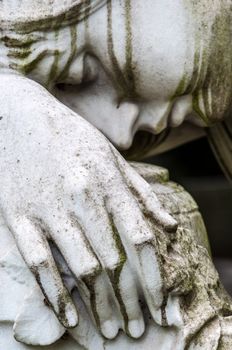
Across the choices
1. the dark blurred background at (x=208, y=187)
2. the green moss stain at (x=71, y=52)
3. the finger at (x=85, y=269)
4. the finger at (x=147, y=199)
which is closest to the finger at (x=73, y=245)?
the finger at (x=85, y=269)

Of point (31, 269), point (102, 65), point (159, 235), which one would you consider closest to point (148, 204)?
point (159, 235)

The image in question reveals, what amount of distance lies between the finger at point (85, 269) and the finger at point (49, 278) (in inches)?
0.9

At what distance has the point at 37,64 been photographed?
1.46m

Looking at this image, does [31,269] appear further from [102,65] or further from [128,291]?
[102,65]

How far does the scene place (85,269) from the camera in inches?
46.9

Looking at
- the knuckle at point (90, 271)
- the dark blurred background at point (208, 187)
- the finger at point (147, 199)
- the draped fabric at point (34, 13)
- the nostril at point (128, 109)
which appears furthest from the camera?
the dark blurred background at point (208, 187)

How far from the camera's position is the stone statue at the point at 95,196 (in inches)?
47.7

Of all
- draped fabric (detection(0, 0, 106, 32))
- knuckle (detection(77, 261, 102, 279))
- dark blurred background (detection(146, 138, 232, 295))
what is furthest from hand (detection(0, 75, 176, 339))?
dark blurred background (detection(146, 138, 232, 295))

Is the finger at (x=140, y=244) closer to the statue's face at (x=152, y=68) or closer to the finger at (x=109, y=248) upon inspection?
the finger at (x=109, y=248)

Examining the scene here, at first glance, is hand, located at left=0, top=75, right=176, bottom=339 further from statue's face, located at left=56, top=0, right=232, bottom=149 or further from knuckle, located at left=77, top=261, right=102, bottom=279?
statue's face, located at left=56, top=0, right=232, bottom=149

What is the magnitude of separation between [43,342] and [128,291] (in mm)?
134

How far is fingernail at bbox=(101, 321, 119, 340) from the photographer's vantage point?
49.0 inches

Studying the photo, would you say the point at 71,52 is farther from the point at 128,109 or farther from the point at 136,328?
the point at 136,328

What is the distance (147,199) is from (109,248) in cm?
12
